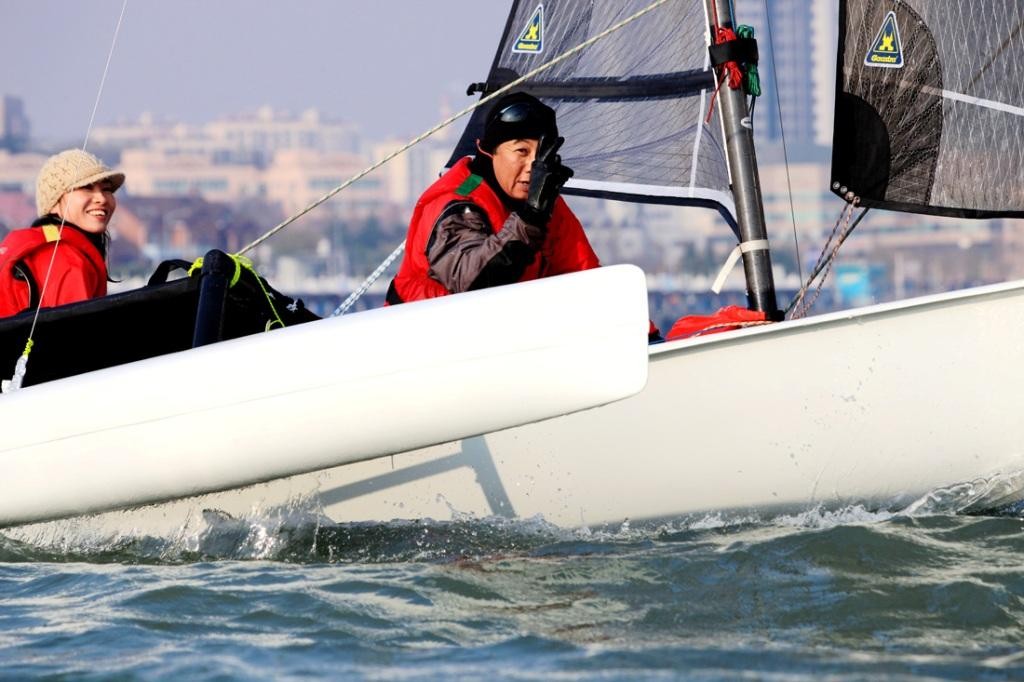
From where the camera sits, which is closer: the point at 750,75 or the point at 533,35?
the point at 750,75

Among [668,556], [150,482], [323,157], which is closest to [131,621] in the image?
[150,482]

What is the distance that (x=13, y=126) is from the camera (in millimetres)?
79000

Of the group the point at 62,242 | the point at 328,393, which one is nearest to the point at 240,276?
the point at 62,242

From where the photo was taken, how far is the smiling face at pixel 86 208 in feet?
11.6

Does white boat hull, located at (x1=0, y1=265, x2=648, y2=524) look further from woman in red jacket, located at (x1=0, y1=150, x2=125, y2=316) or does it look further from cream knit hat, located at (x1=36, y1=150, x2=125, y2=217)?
cream knit hat, located at (x1=36, y1=150, x2=125, y2=217)

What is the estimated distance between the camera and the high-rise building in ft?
247

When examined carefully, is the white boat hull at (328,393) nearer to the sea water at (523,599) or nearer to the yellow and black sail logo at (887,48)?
the sea water at (523,599)

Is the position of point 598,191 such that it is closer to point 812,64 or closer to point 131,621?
point 131,621

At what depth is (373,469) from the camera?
10.5 feet

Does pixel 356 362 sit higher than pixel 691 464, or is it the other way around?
pixel 356 362

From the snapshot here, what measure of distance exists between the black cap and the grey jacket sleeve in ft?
0.59

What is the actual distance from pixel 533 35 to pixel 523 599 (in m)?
2.02

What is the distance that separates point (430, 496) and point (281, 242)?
6309 cm

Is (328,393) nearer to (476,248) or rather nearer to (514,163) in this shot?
(476,248)
